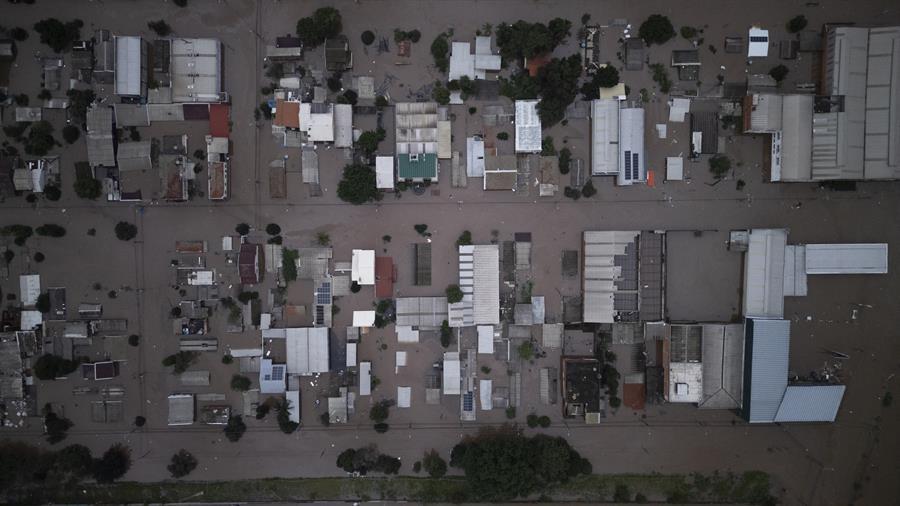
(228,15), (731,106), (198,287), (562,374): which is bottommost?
(562,374)

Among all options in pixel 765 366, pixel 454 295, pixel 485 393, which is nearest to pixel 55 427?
pixel 454 295

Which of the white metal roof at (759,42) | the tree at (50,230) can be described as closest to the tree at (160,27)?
the tree at (50,230)

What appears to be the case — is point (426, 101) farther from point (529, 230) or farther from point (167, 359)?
point (167, 359)

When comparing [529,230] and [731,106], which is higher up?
[731,106]

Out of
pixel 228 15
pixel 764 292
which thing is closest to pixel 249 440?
pixel 228 15

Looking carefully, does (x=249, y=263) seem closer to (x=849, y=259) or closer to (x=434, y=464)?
(x=434, y=464)

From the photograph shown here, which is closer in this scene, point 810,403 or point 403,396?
point 810,403
